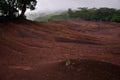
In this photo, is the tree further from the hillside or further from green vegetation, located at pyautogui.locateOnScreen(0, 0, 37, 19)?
the hillside

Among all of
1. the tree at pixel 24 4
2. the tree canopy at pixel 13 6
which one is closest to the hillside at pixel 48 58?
the tree canopy at pixel 13 6

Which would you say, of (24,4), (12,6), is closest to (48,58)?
(12,6)

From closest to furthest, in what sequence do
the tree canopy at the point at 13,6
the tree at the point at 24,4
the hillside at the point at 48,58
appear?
the hillside at the point at 48,58
the tree canopy at the point at 13,6
the tree at the point at 24,4

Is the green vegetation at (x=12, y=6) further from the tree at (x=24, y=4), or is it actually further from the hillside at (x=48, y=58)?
the hillside at (x=48, y=58)

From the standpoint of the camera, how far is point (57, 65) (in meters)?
13.0

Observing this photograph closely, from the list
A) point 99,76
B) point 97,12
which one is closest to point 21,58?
point 99,76

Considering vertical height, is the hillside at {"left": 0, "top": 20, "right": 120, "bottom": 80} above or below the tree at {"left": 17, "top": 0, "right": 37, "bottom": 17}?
below

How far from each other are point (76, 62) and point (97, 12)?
5712 cm

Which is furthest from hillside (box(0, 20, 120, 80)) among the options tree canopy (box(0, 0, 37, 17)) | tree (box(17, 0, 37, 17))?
tree (box(17, 0, 37, 17))

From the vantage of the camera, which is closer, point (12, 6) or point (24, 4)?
point (12, 6)

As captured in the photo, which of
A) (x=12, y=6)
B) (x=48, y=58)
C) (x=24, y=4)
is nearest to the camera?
(x=48, y=58)

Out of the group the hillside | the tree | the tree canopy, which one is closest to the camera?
the hillside

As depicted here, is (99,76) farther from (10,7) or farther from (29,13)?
(29,13)

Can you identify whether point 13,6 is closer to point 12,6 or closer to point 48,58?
point 12,6
